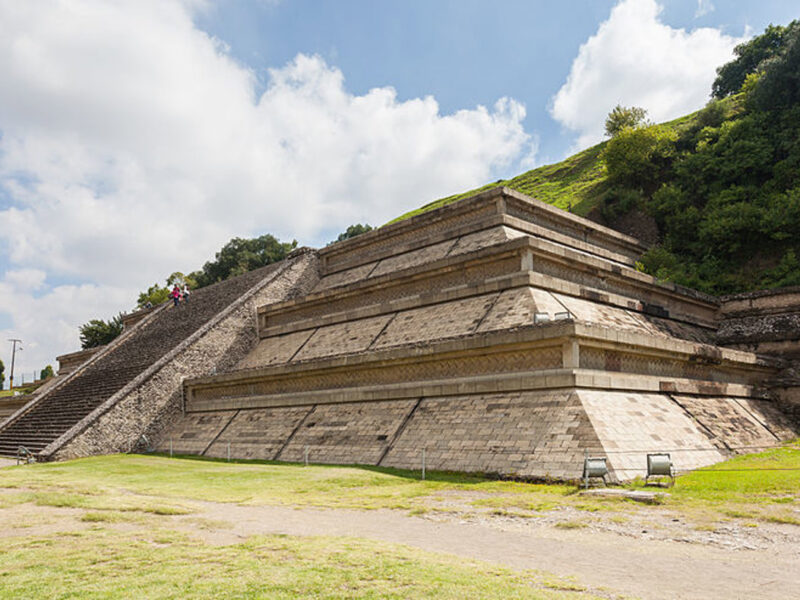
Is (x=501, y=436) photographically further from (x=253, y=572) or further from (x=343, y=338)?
(x=343, y=338)

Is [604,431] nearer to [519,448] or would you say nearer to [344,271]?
[519,448]

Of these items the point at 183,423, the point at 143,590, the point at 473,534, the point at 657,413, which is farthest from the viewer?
the point at 183,423

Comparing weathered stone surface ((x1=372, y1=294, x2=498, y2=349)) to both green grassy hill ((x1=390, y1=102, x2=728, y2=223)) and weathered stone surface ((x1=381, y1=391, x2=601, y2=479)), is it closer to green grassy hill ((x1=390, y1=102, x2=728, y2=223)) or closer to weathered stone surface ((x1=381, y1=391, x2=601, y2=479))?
weathered stone surface ((x1=381, y1=391, x2=601, y2=479))

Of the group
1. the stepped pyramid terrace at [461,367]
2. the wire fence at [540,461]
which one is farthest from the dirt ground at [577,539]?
the stepped pyramid terrace at [461,367]

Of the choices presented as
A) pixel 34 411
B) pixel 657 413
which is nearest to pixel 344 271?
pixel 34 411

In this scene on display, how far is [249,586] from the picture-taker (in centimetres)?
438

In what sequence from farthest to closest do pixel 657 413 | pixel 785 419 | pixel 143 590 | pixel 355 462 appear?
pixel 785 419, pixel 355 462, pixel 657 413, pixel 143 590

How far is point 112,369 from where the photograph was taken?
2427 cm

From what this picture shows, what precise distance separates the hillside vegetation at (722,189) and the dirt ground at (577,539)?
17.8 meters

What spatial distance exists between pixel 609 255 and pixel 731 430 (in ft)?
35.8

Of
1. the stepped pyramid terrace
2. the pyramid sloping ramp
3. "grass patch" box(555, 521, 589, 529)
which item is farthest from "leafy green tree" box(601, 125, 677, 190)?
"grass patch" box(555, 521, 589, 529)

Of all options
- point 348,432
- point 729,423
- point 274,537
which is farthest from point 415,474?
point 729,423

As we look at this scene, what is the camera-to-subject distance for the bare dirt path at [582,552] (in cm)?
456

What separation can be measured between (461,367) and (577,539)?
7.36 metres
